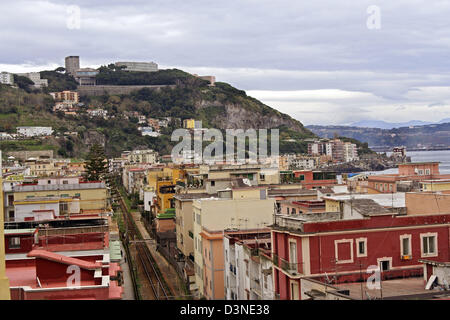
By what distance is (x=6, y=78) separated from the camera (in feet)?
584

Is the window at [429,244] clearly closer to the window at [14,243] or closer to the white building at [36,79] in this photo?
the window at [14,243]

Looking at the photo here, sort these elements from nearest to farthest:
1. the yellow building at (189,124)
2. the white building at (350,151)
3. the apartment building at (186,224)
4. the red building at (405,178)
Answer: the apartment building at (186,224) < the red building at (405,178) < the yellow building at (189,124) < the white building at (350,151)

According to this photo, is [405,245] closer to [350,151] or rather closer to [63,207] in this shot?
[63,207]

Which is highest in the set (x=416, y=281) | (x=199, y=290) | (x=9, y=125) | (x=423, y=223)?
(x=9, y=125)

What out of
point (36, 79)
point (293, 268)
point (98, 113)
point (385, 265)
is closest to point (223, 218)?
point (293, 268)

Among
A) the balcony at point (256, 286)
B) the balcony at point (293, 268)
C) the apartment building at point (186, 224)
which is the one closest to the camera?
the balcony at point (293, 268)

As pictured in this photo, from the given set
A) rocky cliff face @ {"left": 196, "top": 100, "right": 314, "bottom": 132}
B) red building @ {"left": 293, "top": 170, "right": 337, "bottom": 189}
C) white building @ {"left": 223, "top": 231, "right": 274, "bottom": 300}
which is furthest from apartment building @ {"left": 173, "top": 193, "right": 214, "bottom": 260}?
rocky cliff face @ {"left": 196, "top": 100, "right": 314, "bottom": 132}

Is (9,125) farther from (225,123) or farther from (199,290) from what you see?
(199,290)

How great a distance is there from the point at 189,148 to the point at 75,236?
11653cm

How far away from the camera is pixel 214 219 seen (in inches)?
986

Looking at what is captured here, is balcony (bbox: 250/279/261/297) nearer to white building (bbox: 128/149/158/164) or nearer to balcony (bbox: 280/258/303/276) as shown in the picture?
balcony (bbox: 280/258/303/276)

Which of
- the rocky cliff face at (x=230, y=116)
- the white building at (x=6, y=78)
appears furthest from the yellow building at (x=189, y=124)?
the white building at (x=6, y=78)

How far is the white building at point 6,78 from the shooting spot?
177 m
